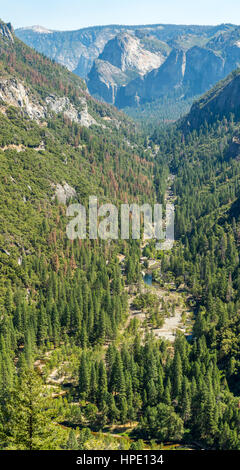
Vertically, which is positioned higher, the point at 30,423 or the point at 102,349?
the point at 30,423

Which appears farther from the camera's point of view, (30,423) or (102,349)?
(102,349)

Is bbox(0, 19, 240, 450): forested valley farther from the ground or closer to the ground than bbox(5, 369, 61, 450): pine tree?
closer to the ground

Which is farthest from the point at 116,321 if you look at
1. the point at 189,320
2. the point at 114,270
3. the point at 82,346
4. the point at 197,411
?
the point at 197,411

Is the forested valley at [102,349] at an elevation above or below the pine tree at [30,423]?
below

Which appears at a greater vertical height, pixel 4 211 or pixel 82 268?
pixel 4 211

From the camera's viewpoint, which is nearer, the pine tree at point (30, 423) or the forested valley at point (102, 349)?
the pine tree at point (30, 423)

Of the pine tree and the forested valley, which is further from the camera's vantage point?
the forested valley

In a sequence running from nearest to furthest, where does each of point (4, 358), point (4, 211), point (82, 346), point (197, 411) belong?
point (197, 411)
point (4, 358)
point (82, 346)
point (4, 211)
